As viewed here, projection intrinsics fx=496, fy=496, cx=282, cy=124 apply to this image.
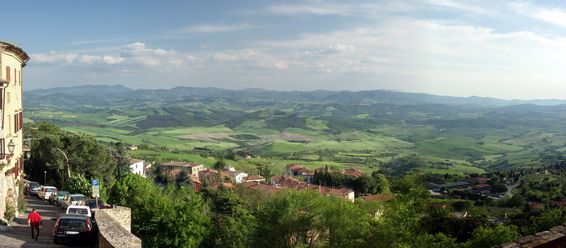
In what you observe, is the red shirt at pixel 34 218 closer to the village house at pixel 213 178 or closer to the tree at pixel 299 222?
the tree at pixel 299 222

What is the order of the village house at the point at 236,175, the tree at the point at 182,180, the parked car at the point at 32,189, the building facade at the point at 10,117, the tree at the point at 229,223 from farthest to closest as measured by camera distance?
1. the village house at the point at 236,175
2. the tree at the point at 182,180
3. the tree at the point at 229,223
4. the parked car at the point at 32,189
5. the building facade at the point at 10,117

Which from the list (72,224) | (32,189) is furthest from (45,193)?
(72,224)

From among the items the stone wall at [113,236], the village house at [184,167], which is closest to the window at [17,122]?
the stone wall at [113,236]

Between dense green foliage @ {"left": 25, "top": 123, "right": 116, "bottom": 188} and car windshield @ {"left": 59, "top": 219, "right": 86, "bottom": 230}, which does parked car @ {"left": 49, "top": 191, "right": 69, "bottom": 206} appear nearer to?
dense green foliage @ {"left": 25, "top": 123, "right": 116, "bottom": 188}

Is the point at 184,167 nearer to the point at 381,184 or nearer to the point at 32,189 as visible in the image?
the point at 381,184

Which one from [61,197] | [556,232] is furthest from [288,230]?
[556,232]

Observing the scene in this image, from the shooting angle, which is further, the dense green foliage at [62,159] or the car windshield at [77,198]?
the dense green foliage at [62,159]
